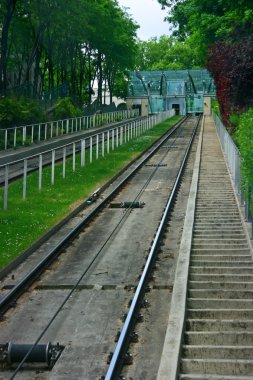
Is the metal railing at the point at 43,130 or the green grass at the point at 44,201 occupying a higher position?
the metal railing at the point at 43,130

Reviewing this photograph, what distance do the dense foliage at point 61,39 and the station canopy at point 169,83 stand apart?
644cm

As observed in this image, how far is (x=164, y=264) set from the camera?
11.8 m

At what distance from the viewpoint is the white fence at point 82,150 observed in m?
19.0

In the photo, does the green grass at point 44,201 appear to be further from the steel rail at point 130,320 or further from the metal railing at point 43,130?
the metal railing at point 43,130

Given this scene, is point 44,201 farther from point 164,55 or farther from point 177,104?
point 164,55

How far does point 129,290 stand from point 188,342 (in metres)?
2.54

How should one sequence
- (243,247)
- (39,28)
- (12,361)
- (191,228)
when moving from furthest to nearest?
(39,28)
(191,228)
(243,247)
(12,361)

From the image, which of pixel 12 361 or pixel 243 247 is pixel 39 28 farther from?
pixel 12 361

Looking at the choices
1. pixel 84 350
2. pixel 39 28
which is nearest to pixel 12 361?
pixel 84 350

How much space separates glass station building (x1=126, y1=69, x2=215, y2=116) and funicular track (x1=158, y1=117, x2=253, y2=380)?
78164 mm

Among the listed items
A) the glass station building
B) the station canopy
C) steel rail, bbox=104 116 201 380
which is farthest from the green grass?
the station canopy

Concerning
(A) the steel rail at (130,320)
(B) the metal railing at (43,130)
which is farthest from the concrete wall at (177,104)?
(A) the steel rail at (130,320)

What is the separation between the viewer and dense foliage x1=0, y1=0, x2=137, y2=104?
45031mm

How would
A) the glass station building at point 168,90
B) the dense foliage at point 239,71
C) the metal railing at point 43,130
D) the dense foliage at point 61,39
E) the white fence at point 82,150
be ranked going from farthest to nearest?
the glass station building at point 168,90 < the dense foliage at point 61,39 < the metal railing at point 43,130 < the dense foliage at point 239,71 < the white fence at point 82,150
